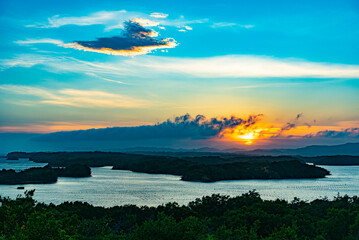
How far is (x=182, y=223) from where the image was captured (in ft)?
122

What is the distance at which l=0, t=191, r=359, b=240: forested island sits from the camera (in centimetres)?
3275

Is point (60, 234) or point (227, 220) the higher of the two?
point (60, 234)

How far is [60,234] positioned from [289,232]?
61.9 ft

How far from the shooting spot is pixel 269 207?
61.9m

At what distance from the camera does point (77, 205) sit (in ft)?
239

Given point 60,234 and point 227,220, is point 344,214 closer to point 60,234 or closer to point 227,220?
point 227,220

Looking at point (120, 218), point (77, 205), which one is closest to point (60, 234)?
point (120, 218)

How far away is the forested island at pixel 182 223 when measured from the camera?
32.8 m

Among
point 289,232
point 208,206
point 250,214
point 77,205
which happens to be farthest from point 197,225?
point 77,205

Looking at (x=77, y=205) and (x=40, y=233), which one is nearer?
(x=40, y=233)

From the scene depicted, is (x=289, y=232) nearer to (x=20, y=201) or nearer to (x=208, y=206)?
(x=20, y=201)

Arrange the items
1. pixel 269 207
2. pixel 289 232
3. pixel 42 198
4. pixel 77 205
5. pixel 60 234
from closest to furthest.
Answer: pixel 60 234, pixel 289 232, pixel 269 207, pixel 77 205, pixel 42 198

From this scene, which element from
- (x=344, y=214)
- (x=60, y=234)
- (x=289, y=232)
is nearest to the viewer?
(x=60, y=234)

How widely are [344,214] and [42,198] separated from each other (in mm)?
108775
